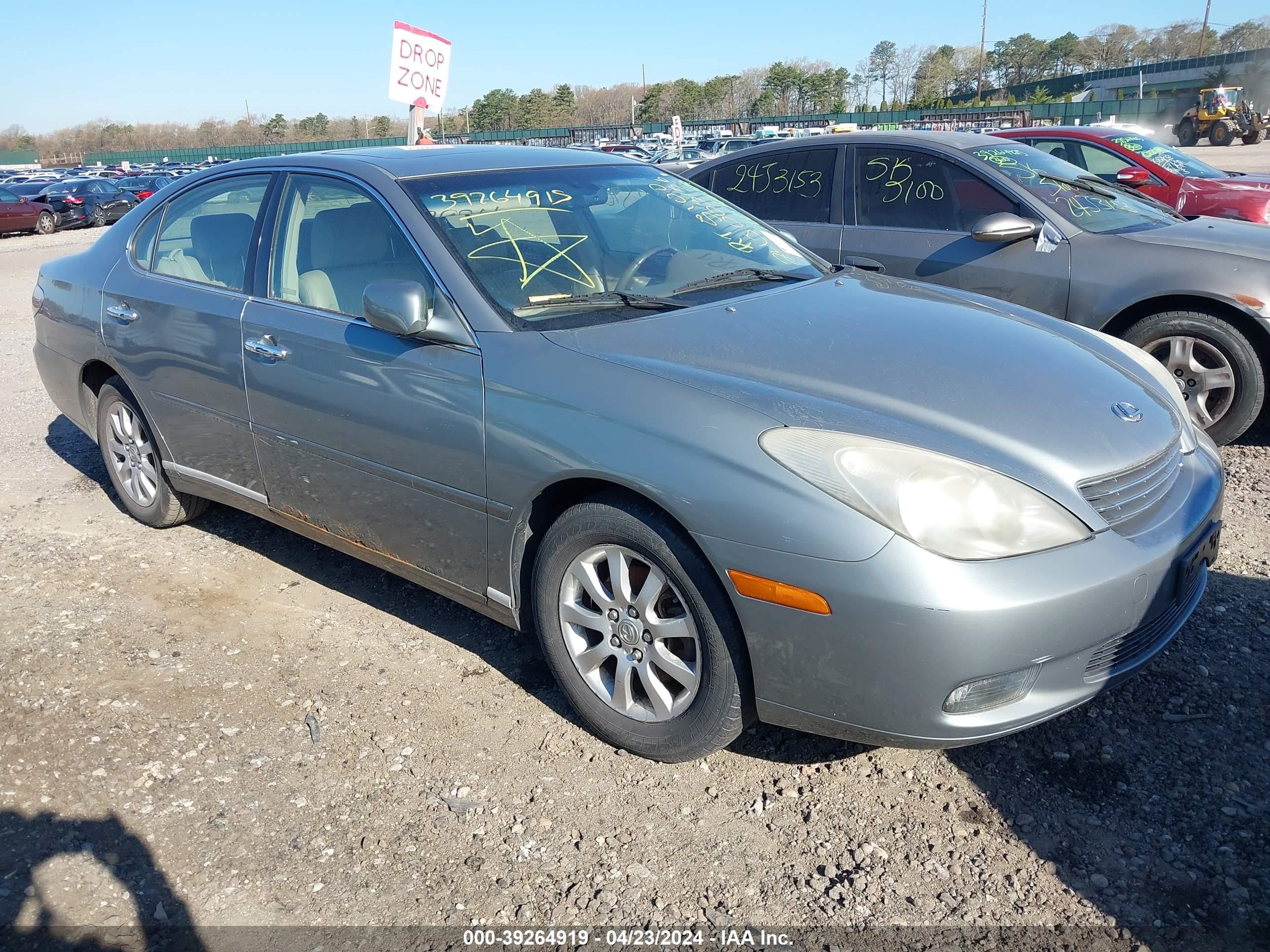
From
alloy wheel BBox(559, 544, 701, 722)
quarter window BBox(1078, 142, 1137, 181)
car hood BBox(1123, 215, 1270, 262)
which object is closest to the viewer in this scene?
alloy wheel BBox(559, 544, 701, 722)

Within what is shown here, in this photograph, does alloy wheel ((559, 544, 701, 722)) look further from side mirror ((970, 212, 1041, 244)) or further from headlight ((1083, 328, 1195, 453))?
side mirror ((970, 212, 1041, 244))

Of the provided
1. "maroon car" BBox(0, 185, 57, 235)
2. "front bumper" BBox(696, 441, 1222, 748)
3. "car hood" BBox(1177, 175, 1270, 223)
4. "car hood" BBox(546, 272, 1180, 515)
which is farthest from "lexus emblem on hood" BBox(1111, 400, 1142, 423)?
"maroon car" BBox(0, 185, 57, 235)

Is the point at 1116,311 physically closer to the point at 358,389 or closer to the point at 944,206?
the point at 944,206

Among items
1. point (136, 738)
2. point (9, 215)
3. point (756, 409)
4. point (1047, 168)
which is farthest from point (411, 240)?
point (9, 215)

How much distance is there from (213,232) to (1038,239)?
4119 millimetres

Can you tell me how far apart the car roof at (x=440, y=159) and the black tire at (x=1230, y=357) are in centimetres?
298

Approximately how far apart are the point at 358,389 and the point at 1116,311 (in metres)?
4.00

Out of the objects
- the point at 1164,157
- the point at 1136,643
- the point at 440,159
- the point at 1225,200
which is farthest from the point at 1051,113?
the point at 1136,643

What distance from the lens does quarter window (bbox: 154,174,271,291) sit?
3.94 meters

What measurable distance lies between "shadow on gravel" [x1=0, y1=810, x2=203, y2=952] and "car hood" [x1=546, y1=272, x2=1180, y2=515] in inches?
68.4

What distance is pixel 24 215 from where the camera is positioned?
2567cm

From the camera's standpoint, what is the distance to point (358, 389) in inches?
130

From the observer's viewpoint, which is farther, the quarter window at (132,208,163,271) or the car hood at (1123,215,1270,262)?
the car hood at (1123,215,1270,262)

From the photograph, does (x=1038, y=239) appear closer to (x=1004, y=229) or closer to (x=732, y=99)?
(x=1004, y=229)
